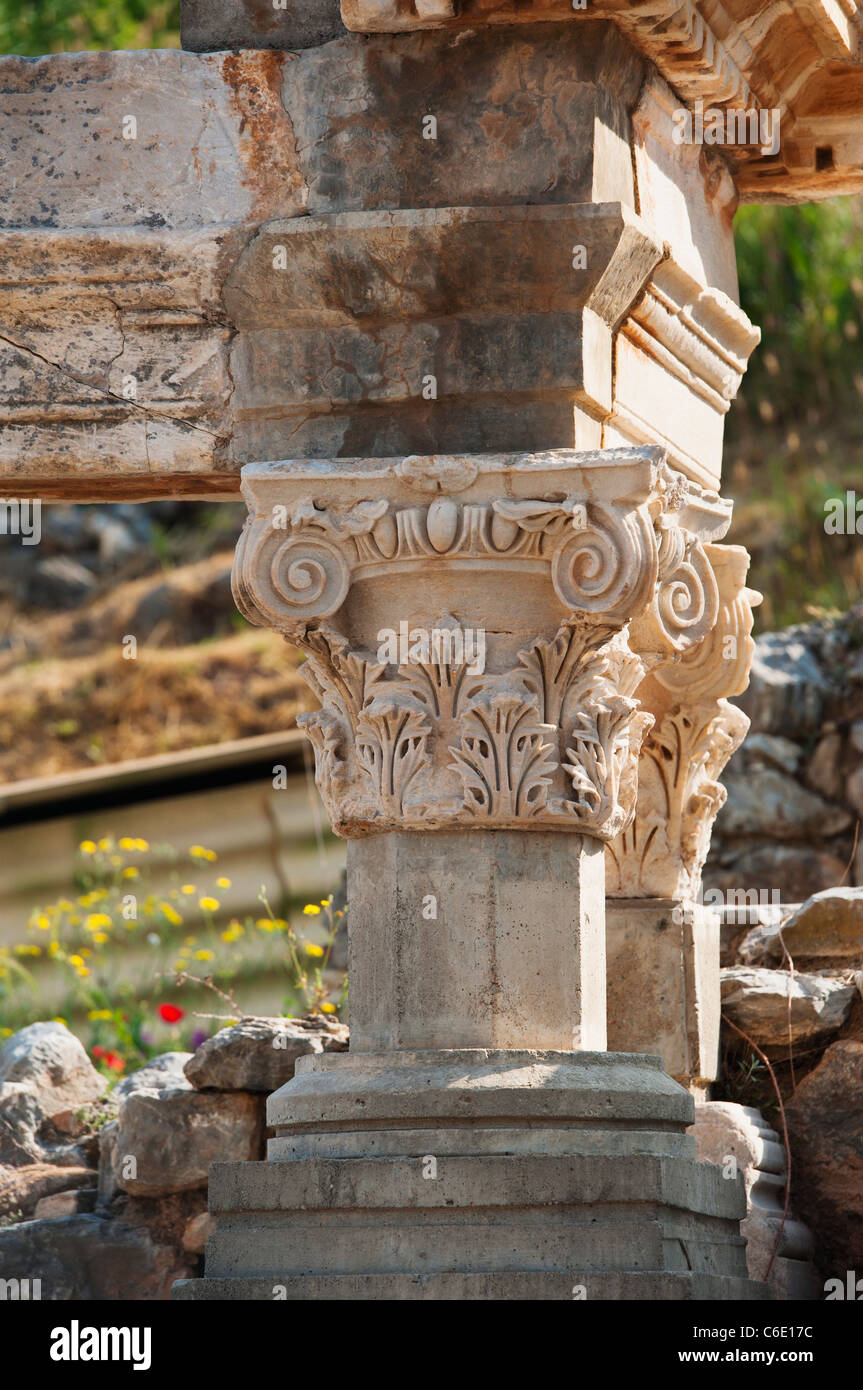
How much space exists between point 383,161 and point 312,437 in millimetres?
683

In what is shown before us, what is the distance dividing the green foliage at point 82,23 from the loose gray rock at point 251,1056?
12.7 meters

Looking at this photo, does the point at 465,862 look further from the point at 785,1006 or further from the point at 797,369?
the point at 797,369

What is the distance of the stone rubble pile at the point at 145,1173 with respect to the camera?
5629 mm

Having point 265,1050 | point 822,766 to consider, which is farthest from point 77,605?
point 265,1050

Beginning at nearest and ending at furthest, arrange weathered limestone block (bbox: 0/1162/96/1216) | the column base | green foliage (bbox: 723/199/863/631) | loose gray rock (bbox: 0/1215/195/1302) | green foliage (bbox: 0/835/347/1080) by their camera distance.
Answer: the column base
loose gray rock (bbox: 0/1215/195/1302)
weathered limestone block (bbox: 0/1162/96/1216)
green foliage (bbox: 0/835/347/1080)
green foliage (bbox: 723/199/863/631)

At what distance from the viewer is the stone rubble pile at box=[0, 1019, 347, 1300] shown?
5629 millimetres

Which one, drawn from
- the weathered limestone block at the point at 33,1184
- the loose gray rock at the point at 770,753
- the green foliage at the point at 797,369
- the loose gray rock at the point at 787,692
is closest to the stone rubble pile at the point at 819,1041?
the weathered limestone block at the point at 33,1184

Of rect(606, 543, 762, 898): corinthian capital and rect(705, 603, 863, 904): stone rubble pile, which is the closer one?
rect(606, 543, 762, 898): corinthian capital

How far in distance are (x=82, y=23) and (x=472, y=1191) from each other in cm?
1474

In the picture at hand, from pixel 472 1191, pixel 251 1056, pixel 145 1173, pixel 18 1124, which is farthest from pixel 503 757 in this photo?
pixel 18 1124

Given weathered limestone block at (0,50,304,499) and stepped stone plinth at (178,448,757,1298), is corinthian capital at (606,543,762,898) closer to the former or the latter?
stepped stone plinth at (178,448,757,1298)

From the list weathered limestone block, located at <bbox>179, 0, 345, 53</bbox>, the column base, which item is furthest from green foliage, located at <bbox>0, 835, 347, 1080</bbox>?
weathered limestone block, located at <bbox>179, 0, 345, 53</bbox>

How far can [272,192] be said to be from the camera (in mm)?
4965

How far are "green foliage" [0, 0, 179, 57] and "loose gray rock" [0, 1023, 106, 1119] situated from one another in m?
12.0
